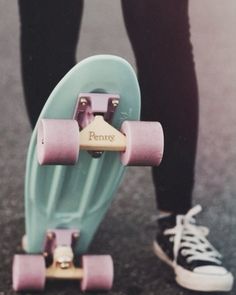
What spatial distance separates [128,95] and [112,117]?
47mm

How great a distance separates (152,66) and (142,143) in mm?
387

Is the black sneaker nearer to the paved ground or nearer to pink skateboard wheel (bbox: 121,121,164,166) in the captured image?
the paved ground

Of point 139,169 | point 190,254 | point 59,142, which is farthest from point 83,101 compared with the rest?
point 139,169

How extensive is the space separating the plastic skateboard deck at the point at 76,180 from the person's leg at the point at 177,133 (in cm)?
18

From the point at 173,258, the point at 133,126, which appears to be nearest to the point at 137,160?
the point at 133,126

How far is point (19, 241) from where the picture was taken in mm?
1512

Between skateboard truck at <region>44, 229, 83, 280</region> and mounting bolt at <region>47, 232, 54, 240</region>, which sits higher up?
mounting bolt at <region>47, 232, 54, 240</region>

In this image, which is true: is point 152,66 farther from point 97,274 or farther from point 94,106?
point 97,274

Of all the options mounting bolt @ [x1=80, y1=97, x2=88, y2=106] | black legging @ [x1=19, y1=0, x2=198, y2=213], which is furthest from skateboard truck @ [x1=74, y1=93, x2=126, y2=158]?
black legging @ [x1=19, y1=0, x2=198, y2=213]

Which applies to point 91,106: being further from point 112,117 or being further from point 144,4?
point 144,4

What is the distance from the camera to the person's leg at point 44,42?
1.46 metres

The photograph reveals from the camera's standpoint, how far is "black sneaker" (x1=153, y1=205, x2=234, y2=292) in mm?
1394

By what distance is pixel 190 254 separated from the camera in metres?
1.45

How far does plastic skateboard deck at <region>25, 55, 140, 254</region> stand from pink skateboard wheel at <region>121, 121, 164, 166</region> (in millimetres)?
73
